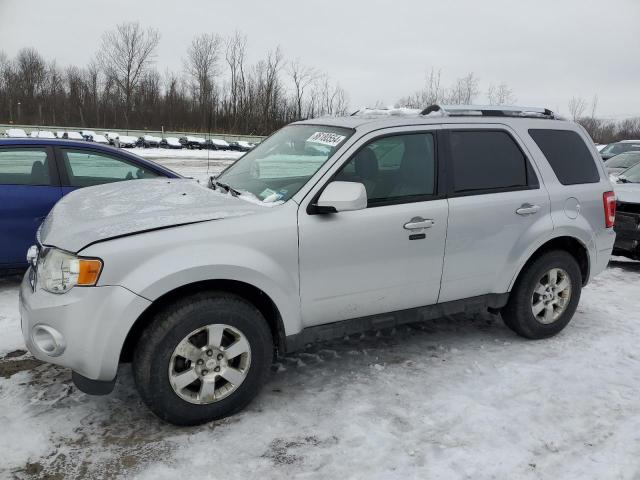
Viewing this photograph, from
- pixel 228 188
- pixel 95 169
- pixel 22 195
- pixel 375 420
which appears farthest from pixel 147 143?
pixel 375 420

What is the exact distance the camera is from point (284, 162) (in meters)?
3.98

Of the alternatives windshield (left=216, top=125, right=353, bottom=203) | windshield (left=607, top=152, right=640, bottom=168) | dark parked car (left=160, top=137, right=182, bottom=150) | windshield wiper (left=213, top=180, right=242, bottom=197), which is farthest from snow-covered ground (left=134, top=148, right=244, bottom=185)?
windshield wiper (left=213, top=180, right=242, bottom=197)

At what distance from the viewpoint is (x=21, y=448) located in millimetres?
2885

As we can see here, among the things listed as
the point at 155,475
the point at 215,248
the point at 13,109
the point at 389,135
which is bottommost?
the point at 155,475

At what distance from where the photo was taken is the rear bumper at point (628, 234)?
685 centimetres

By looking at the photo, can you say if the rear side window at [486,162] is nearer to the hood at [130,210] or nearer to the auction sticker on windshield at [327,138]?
the auction sticker on windshield at [327,138]

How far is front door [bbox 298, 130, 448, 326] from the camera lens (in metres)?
3.34

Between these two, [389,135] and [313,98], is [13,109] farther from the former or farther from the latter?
[389,135]

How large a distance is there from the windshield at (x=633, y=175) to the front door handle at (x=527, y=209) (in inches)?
188

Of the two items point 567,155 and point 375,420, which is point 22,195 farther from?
point 567,155

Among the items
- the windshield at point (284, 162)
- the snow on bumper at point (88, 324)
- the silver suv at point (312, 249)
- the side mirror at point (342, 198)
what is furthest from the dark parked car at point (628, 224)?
the snow on bumper at point (88, 324)

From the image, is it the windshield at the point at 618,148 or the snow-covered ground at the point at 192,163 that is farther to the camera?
the snow-covered ground at the point at 192,163

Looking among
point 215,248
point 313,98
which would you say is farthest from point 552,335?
point 313,98

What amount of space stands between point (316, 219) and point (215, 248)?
26.2 inches
